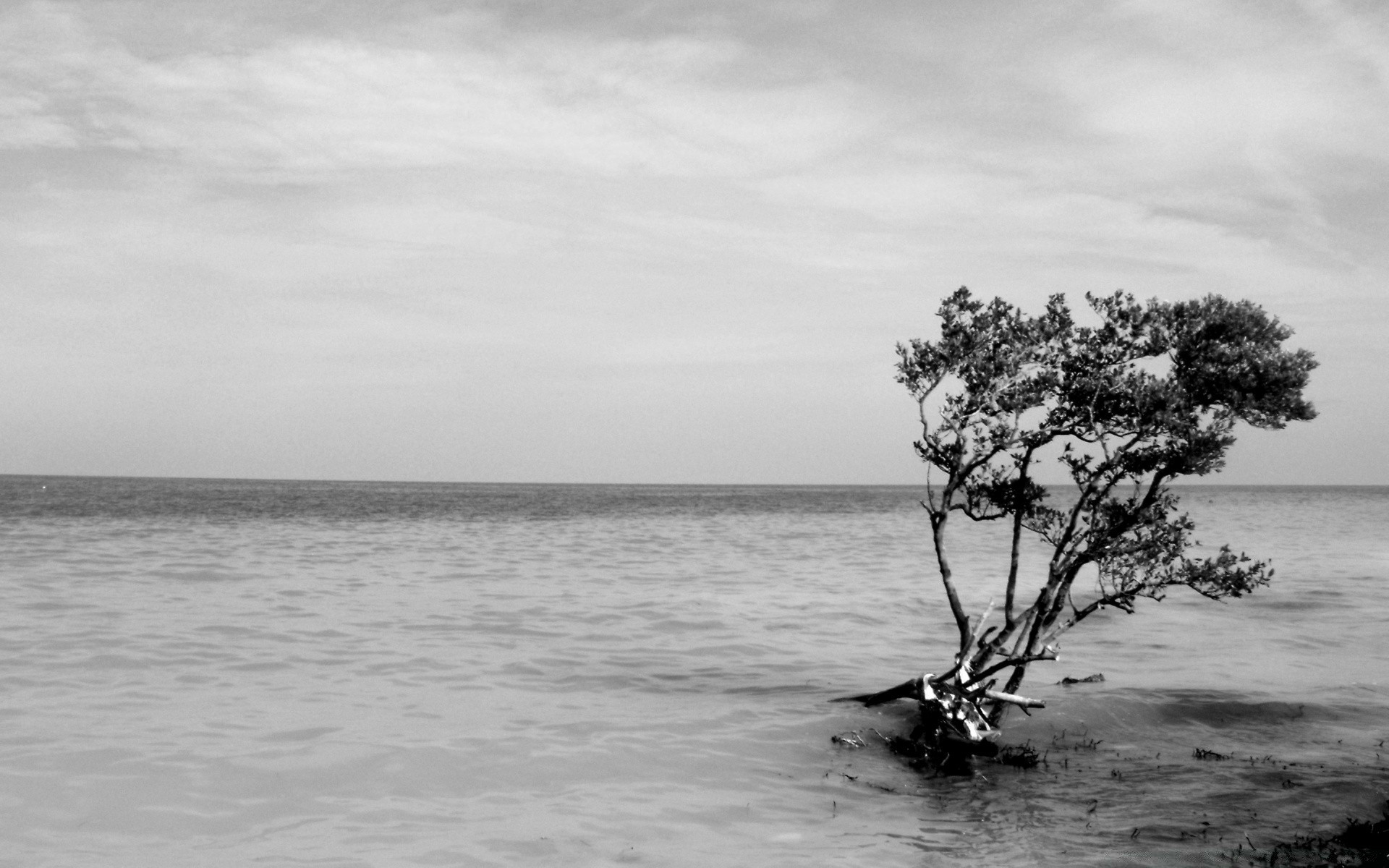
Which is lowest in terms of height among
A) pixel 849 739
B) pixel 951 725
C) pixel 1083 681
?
pixel 849 739

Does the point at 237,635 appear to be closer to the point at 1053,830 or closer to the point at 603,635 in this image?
the point at 603,635

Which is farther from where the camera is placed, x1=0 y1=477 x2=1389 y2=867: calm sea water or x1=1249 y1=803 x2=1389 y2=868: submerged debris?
x1=0 y1=477 x2=1389 y2=867: calm sea water

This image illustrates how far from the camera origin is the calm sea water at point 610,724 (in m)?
12.0

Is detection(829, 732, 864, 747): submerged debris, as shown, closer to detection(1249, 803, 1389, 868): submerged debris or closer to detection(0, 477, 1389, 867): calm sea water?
detection(0, 477, 1389, 867): calm sea water

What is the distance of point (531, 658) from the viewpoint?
21672 mm

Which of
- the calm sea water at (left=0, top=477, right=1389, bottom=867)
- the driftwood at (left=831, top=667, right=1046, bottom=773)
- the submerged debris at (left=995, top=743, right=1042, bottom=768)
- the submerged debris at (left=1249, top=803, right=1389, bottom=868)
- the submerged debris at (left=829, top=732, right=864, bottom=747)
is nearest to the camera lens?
the submerged debris at (left=1249, top=803, right=1389, bottom=868)

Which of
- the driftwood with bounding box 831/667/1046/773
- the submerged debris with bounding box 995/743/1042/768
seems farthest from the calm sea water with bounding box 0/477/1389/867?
the driftwood with bounding box 831/667/1046/773

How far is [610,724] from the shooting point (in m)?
16.8

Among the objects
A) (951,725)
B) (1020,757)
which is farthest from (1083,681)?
(951,725)

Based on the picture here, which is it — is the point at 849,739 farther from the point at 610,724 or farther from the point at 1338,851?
the point at 1338,851

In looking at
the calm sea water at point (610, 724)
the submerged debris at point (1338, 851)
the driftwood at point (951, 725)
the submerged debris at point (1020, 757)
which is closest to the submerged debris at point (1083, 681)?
the calm sea water at point (610, 724)

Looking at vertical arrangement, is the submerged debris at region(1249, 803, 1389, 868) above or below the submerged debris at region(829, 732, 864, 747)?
above

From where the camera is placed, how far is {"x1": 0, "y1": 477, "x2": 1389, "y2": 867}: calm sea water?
473 inches

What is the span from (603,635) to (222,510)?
6566 cm
